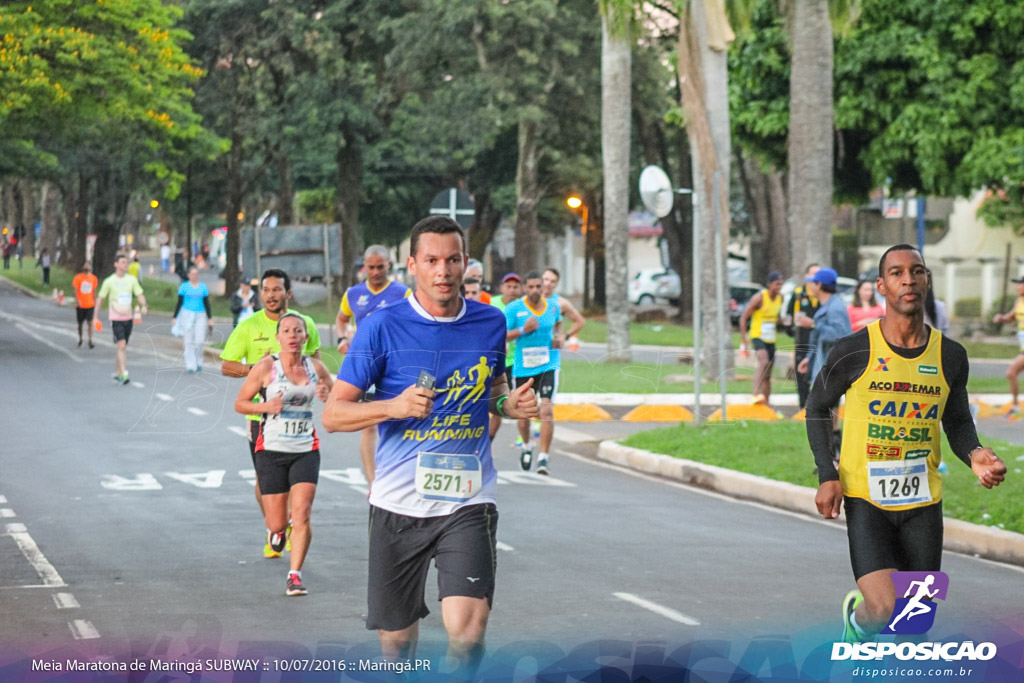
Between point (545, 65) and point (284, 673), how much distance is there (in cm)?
3555

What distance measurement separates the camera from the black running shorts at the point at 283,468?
29.9 feet

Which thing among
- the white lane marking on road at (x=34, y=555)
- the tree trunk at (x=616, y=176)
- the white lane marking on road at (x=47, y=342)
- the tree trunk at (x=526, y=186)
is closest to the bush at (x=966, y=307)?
the tree trunk at (x=526, y=186)

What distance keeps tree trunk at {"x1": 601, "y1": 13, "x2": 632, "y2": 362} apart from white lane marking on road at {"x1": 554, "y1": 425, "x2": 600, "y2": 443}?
7.77m

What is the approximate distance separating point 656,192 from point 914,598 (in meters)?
12.6

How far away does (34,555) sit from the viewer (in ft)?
33.1

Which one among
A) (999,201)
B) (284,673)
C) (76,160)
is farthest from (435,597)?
(76,160)

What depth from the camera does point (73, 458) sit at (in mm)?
15180

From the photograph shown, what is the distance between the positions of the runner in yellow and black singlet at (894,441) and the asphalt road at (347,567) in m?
1.37

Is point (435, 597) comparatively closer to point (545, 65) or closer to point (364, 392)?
point (364, 392)

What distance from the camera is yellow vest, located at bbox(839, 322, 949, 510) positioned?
6.24 metres

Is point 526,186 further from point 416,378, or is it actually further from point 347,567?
point 416,378

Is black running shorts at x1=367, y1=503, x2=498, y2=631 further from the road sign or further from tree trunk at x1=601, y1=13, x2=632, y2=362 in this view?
tree trunk at x1=601, y1=13, x2=632, y2=362

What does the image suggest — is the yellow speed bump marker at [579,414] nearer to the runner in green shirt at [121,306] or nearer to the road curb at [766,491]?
the road curb at [766,491]

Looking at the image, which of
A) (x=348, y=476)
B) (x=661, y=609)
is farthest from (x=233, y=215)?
(x=661, y=609)
